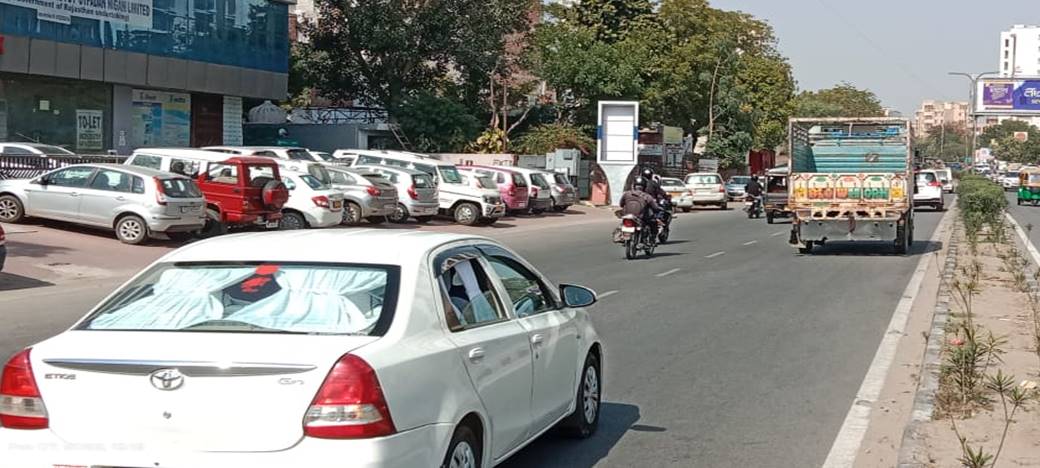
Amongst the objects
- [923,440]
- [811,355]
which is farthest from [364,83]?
[923,440]

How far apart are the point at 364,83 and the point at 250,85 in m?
11.0

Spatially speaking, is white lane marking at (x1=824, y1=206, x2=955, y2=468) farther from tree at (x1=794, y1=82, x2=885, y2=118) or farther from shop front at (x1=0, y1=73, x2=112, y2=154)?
tree at (x1=794, y1=82, x2=885, y2=118)

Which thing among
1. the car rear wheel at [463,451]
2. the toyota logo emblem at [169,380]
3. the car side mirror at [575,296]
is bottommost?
the car rear wheel at [463,451]

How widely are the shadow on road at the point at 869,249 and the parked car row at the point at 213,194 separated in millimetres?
10788

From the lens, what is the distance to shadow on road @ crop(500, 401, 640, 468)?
7.18m

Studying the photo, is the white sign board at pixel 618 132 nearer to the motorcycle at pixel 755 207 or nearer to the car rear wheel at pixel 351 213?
the motorcycle at pixel 755 207

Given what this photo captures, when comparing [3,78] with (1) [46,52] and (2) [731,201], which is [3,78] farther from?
(2) [731,201]

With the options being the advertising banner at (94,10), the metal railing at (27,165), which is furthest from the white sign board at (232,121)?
the metal railing at (27,165)

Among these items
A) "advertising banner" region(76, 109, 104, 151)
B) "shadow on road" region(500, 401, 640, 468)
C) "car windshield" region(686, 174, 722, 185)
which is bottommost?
"shadow on road" region(500, 401, 640, 468)

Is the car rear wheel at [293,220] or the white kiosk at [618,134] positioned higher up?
the white kiosk at [618,134]

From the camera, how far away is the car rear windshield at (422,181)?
1287 inches

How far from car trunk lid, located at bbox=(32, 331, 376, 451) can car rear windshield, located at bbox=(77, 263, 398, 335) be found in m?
0.28

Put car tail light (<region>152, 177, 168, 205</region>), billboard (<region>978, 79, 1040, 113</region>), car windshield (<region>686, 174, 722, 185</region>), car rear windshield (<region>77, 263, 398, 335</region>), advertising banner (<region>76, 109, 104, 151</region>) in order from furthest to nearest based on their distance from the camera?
1. billboard (<region>978, 79, 1040, 113</region>)
2. car windshield (<region>686, 174, 722, 185</region>)
3. advertising banner (<region>76, 109, 104, 151</region>)
4. car tail light (<region>152, 177, 168, 205</region>)
5. car rear windshield (<region>77, 263, 398, 335</region>)

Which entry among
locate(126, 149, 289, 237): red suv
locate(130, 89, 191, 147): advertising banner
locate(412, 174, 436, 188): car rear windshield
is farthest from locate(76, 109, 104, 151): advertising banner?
locate(126, 149, 289, 237): red suv
